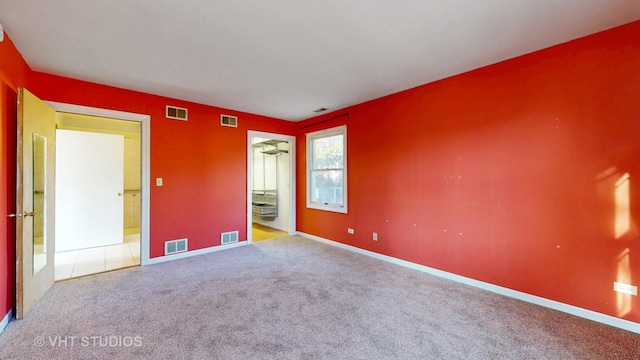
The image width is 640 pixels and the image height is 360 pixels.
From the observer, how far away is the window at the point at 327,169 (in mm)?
4652

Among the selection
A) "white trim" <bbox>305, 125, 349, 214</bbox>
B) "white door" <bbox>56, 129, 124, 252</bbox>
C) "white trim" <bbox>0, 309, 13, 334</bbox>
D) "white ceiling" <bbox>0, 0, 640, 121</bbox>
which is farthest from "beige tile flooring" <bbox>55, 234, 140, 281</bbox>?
"white trim" <bbox>305, 125, 349, 214</bbox>

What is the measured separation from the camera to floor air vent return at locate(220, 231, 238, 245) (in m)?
4.55

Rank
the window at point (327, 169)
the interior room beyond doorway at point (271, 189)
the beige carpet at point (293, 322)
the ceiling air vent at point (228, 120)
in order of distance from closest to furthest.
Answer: the beige carpet at point (293, 322)
the ceiling air vent at point (228, 120)
the window at point (327, 169)
the interior room beyond doorway at point (271, 189)

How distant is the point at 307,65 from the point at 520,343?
3.17 meters

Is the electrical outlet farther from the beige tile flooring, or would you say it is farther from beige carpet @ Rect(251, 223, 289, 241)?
the beige tile flooring

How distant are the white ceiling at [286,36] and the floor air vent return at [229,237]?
255cm

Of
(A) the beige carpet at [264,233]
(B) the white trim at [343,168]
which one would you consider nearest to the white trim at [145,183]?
(A) the beige carpet at [264,233]

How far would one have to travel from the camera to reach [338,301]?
103 inches

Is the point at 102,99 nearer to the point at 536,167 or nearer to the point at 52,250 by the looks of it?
the point at 52,250

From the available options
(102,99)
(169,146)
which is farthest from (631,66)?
(102,99)

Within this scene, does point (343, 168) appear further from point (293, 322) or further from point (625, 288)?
point (625, 288)

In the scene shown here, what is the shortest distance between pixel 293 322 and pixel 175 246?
270cm

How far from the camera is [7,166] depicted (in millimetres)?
2273

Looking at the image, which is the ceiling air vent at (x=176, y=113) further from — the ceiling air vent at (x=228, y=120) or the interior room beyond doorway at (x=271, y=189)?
the interior room beyond doorway at (x=271, y=189)
